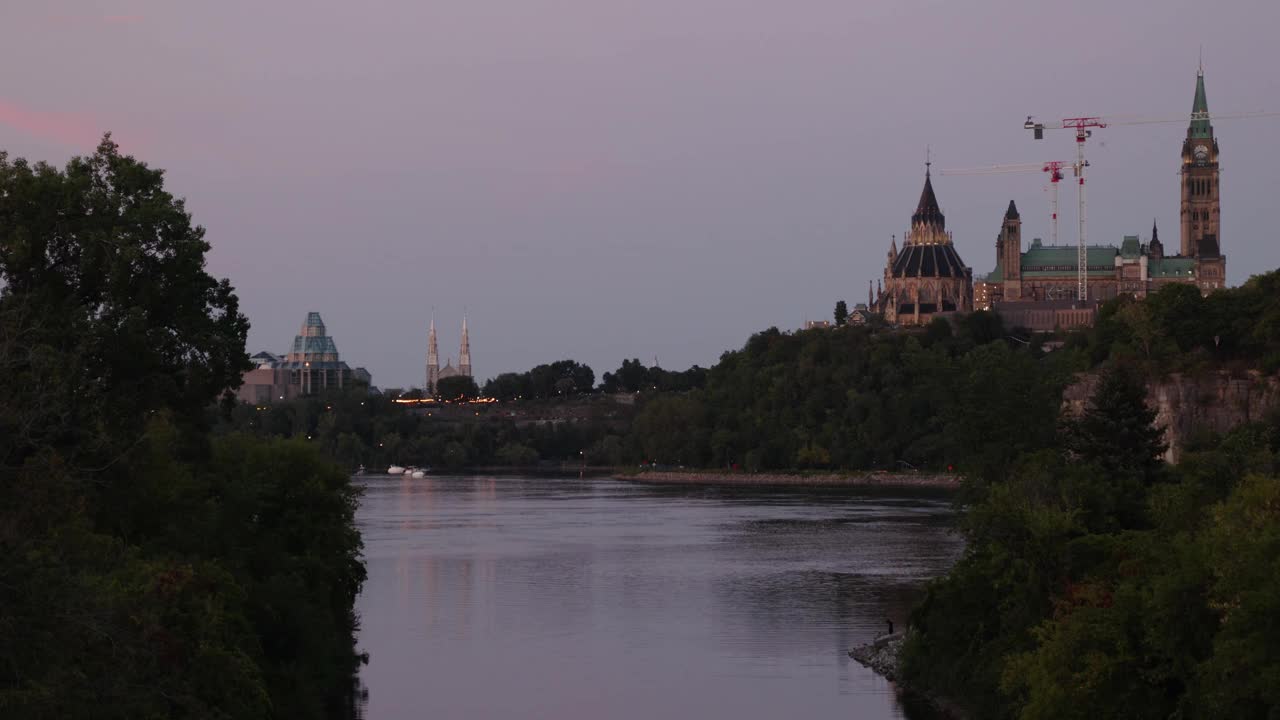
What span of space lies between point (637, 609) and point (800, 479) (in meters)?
98.6

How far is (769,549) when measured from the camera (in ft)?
248

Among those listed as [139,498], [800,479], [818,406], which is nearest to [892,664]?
[139,498]

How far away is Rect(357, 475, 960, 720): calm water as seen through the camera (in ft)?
130

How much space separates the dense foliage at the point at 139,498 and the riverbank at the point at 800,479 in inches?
3963

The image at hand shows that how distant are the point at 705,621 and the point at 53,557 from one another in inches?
1362

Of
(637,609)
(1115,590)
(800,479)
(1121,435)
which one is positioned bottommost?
(637,609)

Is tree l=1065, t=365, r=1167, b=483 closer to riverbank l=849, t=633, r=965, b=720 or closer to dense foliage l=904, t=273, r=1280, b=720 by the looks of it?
dense foliage l=904, t=273, r=1280, b=720

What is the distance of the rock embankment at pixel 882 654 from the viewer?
41.2 meters

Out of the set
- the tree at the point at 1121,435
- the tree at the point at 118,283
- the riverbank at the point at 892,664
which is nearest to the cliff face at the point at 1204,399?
the tree at the point at 1121,435

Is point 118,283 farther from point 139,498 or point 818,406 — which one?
point 818,406

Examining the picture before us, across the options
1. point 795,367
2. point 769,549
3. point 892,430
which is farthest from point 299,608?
point 795,367

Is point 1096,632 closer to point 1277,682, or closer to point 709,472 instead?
point 1277,682

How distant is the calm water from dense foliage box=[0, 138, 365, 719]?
433 cm

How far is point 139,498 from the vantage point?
102 feet
